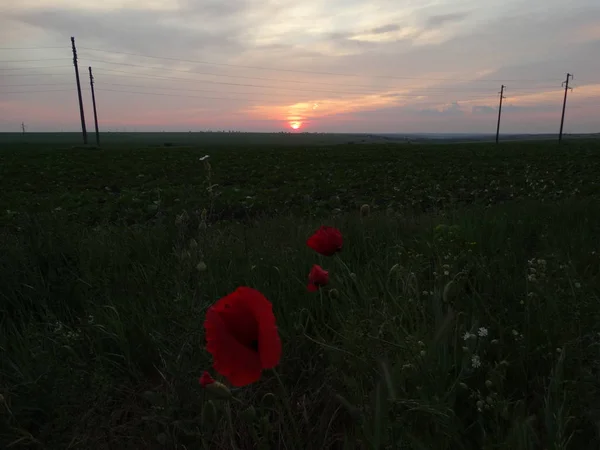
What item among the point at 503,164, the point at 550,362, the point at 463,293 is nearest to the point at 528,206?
the point at 463,293

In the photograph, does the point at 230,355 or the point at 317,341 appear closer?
the point at 230,355

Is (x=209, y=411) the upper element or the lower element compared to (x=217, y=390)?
lower

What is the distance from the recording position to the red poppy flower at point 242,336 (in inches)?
39.6

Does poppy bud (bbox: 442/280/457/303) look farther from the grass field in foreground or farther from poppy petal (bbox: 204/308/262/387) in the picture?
poppy petal (bbox: 204/308/262/387)

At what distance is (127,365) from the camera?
6.63 feet

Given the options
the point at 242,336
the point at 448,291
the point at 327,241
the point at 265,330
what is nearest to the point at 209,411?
the point at 242,336

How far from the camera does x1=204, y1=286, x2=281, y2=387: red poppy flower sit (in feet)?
3.30

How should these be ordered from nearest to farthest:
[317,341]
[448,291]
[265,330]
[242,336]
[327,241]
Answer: [265,330]
[242,336]
[317,341]
[448,291]
[327,241]

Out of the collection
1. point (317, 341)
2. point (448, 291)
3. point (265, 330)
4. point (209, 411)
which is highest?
point (265, 330)

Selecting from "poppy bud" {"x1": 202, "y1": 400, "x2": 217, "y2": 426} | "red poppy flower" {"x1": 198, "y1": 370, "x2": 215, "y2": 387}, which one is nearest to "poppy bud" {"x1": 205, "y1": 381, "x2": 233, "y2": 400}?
"red poppy flower" {"x1": 198, "y1": 370, "x2": 215, "y2": 387}

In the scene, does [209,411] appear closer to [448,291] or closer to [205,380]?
[205,380]

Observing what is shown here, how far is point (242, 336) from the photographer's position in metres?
1.11

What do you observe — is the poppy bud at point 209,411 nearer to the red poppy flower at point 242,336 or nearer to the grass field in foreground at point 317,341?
the grass field in foreground at point 317,341

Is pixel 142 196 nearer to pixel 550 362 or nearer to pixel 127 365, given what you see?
pixel 127 365
